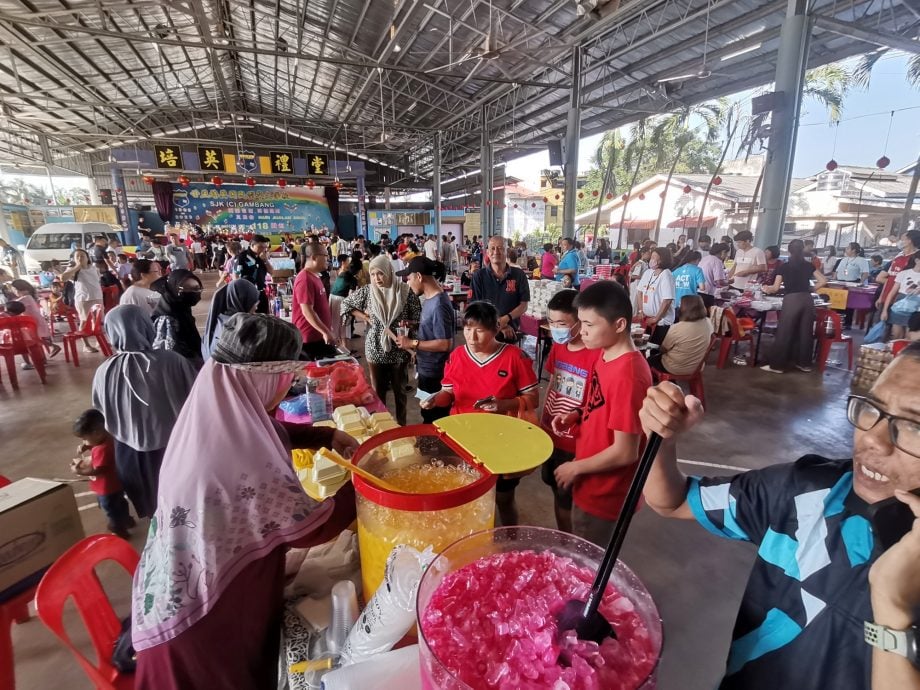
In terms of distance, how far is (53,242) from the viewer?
40.4 feet

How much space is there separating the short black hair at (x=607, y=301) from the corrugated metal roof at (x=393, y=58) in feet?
10.6

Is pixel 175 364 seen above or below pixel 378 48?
below

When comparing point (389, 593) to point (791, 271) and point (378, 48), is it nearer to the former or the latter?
point (791, 271)

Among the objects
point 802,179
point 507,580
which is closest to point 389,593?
point 507,580

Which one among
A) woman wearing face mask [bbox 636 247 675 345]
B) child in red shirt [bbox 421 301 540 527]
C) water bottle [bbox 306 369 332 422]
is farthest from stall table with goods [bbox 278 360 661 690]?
woman wearing face mask [bbox 636 247 675 345]

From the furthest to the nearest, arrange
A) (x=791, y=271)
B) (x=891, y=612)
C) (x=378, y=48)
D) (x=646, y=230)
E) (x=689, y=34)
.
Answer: (x=646, y=230), (x=378, y=48), (x=689, y=34), (x=791, y=271), (x=891, y=612)

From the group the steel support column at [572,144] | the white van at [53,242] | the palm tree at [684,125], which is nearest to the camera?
the steel support column at [572,144]

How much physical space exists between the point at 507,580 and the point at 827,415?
15.9 ft

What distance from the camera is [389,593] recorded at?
754 millimetres

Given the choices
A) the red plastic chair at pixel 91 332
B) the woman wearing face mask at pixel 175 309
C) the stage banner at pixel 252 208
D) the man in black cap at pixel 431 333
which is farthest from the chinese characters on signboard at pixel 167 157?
the man in black cap at pixel 431 333

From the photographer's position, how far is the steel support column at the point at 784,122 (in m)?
5.91

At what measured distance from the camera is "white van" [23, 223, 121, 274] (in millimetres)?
12094

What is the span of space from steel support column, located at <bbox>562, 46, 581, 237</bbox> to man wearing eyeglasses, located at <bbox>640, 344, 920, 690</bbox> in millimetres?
9909

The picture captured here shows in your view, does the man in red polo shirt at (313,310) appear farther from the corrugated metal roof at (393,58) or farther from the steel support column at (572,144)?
the steel support column at (572,144)
